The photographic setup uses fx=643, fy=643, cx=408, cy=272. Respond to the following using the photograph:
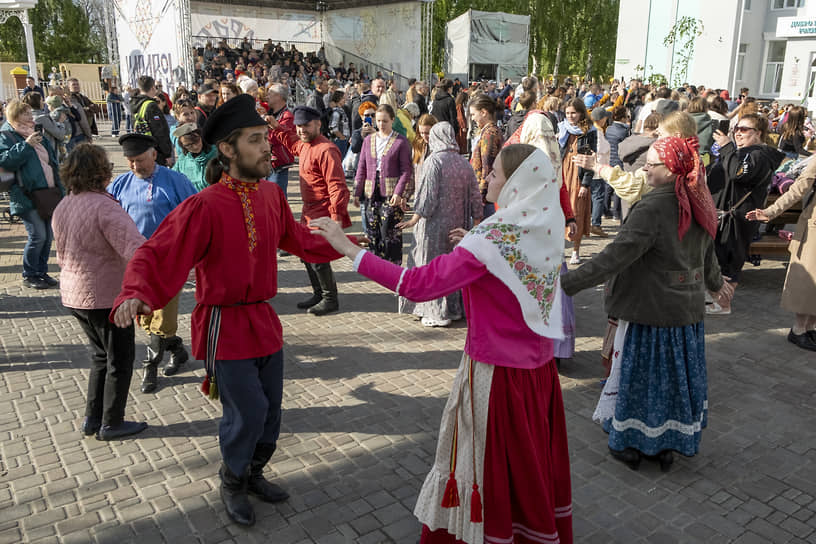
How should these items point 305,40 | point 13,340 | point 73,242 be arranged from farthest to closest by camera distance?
point 305,40 < point 13,340 < point 73,242

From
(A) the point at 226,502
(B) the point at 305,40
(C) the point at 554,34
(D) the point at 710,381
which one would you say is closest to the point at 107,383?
(A) the point at 226,502

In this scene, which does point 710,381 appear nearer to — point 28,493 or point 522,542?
point 522,542

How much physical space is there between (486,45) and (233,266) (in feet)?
107

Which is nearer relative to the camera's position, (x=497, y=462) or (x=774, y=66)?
(x=497, y=462)

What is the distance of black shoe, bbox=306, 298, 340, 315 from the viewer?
686 cm

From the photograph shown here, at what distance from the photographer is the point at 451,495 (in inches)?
113

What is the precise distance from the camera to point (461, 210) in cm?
626

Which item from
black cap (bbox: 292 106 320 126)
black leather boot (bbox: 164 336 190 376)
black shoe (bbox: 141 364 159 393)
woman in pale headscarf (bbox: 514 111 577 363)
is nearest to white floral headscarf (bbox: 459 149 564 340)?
woman in pale headscarf (bbox: 514 111 577 363)

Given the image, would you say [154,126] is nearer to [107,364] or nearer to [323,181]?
[323,181]

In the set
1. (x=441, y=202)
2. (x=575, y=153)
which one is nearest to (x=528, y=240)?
(x=441, y=202)

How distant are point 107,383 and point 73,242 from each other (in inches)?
38.0

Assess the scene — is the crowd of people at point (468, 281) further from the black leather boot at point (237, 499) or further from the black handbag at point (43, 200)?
the black handbag at point (43, 200)

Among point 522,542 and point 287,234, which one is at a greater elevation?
point 287,234

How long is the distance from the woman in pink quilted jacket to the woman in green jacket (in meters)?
2.55
